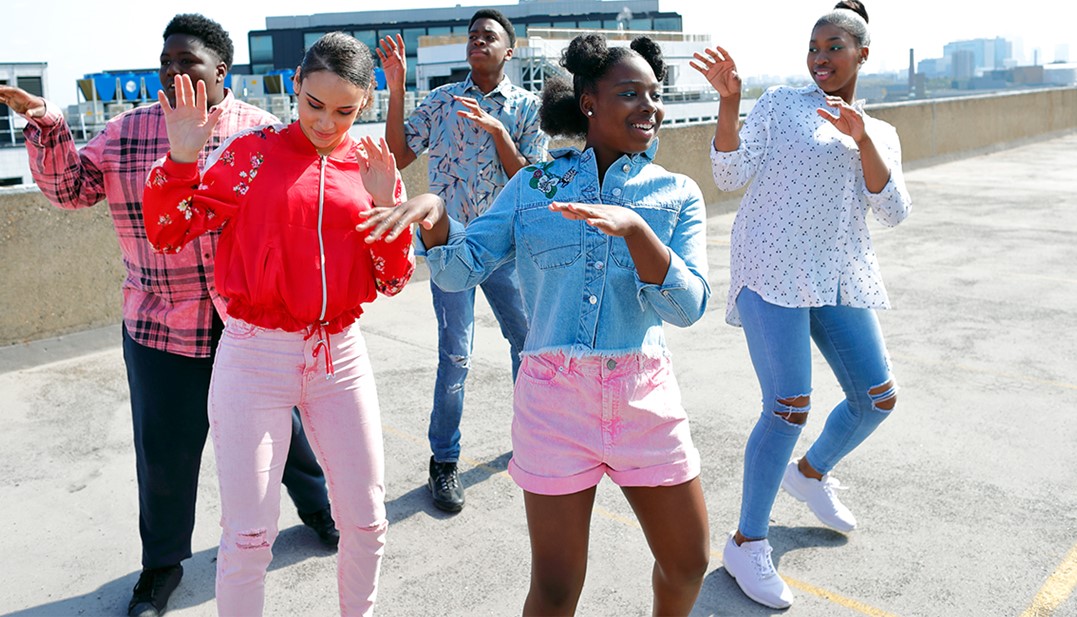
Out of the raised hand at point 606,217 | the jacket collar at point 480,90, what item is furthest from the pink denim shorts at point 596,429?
the jacket collar at point 480,90

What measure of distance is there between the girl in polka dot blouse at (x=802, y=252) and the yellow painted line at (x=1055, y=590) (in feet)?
2.80

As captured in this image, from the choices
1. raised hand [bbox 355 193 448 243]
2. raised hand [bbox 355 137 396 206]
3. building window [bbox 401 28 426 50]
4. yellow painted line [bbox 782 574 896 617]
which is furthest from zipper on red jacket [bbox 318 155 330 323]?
building window [bbox 401 28 426 50]

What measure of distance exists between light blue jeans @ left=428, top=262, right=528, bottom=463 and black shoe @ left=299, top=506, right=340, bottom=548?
0.64 metres

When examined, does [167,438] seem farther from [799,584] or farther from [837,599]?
[837,599]

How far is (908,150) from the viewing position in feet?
58.9

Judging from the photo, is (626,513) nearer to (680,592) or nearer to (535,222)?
(680,592)

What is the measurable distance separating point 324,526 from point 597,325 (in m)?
2.06

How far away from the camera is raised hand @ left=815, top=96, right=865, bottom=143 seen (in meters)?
3.62

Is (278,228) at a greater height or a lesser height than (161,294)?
greater

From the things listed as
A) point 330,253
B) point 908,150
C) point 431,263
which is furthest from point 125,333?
point 908,150

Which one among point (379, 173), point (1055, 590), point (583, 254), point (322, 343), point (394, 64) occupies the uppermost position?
point (394, 64)

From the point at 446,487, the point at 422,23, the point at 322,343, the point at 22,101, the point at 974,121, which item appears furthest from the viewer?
the point at 422,23

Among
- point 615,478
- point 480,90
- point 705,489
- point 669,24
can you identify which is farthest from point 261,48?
point 615,478

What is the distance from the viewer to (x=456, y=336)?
4730mm
